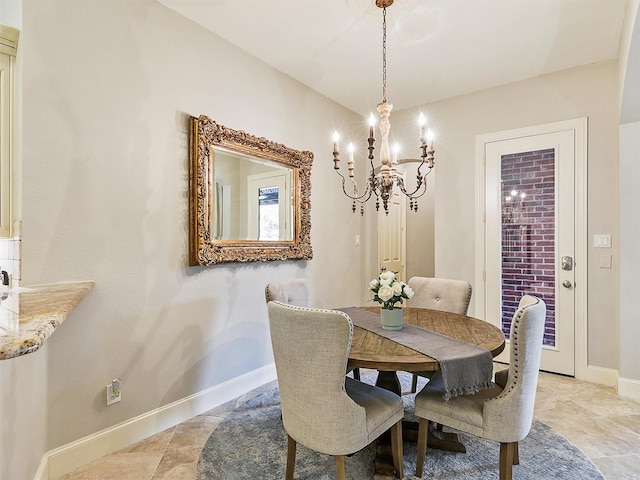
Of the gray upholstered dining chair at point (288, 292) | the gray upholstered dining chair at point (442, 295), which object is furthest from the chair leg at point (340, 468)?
the gray upholstered dining chair at point (442, 295)

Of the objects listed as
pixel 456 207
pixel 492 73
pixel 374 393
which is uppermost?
pixel 492 73

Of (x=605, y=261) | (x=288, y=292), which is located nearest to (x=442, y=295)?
(x=288, y=292)

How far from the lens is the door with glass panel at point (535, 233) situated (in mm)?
3146

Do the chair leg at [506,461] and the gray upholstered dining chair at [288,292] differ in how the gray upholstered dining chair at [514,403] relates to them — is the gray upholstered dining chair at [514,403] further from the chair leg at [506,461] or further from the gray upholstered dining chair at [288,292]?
the gray upholstered dining chair at [288,292]

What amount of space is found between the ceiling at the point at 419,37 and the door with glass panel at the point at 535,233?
2.35 feet

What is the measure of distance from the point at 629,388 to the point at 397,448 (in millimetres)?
2251

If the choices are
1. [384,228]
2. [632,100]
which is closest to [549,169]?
[632,100]

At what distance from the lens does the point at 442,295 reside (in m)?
2.81

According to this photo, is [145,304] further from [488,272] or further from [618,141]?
[618,141]

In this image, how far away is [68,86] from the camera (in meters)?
1.87

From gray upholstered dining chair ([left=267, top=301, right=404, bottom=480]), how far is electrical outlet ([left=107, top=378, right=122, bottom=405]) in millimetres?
1096

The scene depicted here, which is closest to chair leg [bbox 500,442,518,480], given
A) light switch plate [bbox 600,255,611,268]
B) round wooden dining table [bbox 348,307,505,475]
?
round wooden dining table [bbox 348,307,505,475]

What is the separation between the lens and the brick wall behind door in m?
3.24

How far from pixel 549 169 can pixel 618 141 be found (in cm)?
51
